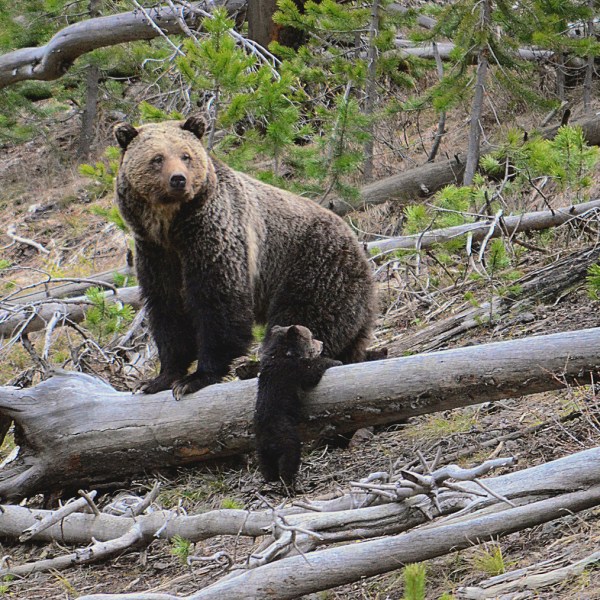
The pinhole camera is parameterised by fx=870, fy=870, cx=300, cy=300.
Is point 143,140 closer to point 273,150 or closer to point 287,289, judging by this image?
point 287,289

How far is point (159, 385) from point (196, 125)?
6.04 ft

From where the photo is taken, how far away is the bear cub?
16.9ft

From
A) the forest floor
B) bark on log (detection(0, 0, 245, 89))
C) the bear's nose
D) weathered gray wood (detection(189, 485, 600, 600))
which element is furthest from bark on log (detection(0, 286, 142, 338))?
bark on log (detection(0, 0, 245, 89))

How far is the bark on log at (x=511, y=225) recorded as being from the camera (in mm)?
7430

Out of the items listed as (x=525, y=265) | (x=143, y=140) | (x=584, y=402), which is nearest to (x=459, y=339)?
(x=525, y=265)

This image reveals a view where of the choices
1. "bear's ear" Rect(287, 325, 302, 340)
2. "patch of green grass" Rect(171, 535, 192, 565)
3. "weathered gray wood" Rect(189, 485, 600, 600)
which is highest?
"bear's ear" Rect(287, 325, 302, 340)

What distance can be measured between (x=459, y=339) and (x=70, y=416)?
3031 mm

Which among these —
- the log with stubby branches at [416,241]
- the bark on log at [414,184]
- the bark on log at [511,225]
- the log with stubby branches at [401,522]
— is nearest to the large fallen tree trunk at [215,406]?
the log with stubby branches at [401,522]

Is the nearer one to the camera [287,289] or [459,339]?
[287,289]

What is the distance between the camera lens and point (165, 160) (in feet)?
19.0

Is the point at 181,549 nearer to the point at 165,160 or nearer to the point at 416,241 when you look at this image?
the point at 165,160

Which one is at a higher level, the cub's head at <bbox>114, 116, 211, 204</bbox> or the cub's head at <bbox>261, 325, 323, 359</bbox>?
the cub's head at <bbox>114, 116, 211, 204</bbox>

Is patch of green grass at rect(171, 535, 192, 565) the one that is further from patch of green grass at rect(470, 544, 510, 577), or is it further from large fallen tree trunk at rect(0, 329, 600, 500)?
patch of green grass at rect(470, 544, 510, 577)

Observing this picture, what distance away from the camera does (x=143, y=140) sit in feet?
19.7
